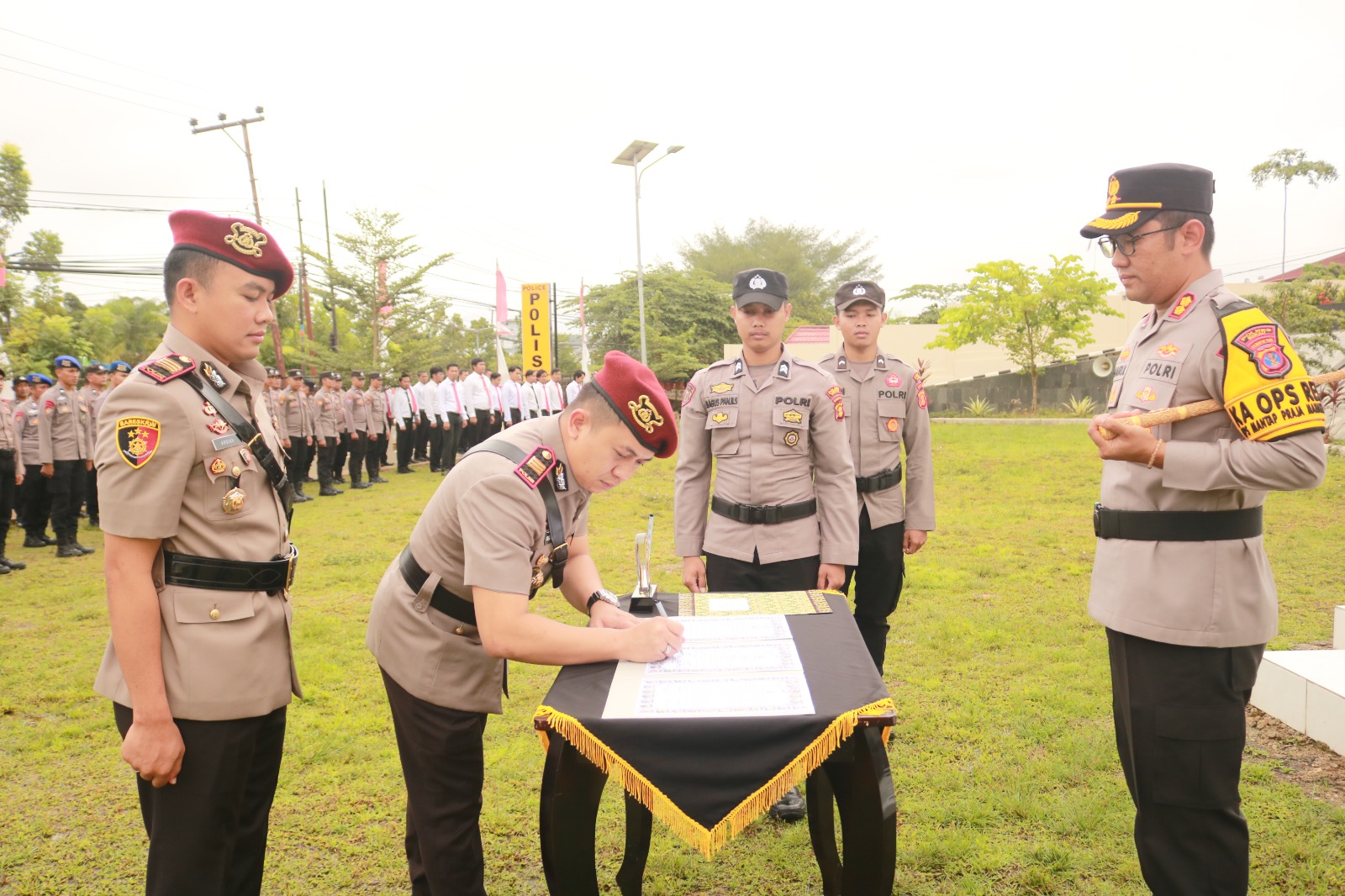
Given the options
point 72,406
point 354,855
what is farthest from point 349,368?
point 354,855

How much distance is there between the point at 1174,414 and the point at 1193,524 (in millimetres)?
302

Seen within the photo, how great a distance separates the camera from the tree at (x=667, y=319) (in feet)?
106

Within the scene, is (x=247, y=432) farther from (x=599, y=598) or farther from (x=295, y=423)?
(x=295, y=423)

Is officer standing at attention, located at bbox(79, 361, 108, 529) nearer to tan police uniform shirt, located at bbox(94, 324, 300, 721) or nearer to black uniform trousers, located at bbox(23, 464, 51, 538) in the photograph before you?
black uniform trousers, located at bbox(23, 464, 51, 538)

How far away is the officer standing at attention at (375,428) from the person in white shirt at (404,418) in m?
0.68

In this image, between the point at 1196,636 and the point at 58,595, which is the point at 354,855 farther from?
the point at 58,595

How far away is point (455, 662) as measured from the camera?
6.49 ft

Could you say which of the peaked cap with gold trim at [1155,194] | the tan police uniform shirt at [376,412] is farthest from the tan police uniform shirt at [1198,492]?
the tan police uniform shirt at [376,412]

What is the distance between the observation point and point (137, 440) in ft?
5.48

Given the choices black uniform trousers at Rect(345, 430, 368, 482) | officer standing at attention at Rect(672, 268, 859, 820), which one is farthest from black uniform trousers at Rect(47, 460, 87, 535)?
officer standing at attention at Rect(672, 268, 859, 820)

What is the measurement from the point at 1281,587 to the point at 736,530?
198 inches

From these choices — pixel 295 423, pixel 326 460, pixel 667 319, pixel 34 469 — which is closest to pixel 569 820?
pixel 34 469

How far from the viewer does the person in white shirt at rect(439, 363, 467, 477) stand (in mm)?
15055

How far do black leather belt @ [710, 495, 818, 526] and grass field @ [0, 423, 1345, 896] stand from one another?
1168 millimetres
